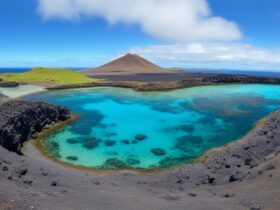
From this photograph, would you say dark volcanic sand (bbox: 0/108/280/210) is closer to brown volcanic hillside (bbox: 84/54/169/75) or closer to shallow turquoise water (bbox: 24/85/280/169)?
shallow turquoise water (bbox: 24/85/280/169)

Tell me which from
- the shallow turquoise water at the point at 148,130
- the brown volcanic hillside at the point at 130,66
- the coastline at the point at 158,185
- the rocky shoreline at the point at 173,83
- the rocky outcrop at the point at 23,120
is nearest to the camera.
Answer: the coastline at the point at 158,185

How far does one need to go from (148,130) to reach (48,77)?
6348cm

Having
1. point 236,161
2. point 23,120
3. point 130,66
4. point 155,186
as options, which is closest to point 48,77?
point 23,120

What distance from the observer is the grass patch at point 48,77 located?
8438 centimetres

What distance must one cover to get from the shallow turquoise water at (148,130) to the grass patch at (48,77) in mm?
30472

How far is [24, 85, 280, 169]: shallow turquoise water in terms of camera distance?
26.3m

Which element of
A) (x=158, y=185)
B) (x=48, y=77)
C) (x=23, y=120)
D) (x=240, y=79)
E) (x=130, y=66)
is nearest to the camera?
(x=158, y=185)

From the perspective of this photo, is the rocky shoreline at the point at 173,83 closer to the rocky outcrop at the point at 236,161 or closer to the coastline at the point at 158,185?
the rocky outcrop at the point at 236,161

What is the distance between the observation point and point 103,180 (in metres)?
19.6

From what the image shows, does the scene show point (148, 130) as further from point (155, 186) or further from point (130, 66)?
point (130, 66)

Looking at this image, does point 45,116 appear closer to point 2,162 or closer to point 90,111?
point 90,111

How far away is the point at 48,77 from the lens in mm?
90312

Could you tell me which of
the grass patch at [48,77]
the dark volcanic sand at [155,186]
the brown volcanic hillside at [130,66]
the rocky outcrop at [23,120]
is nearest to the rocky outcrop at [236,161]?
the dark volcanic sand at [155,186]

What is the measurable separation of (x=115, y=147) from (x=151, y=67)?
5505 inches
